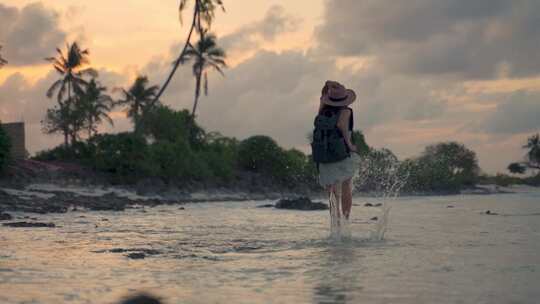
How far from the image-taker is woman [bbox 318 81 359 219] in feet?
23.2

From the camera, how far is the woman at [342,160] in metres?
7.09

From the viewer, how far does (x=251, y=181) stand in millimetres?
43500

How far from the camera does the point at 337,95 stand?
23.5 ft

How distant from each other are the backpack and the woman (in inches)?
1.3

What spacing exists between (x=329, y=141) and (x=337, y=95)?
1.69 ft

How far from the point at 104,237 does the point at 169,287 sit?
3.44 metres

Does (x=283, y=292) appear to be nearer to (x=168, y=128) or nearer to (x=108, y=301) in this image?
(x=108, y=301)

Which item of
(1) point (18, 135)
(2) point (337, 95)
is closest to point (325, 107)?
(2) point (337, 95)

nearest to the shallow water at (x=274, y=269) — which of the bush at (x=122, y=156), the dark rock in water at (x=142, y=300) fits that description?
the dark rock in water at (x=142, y=300)

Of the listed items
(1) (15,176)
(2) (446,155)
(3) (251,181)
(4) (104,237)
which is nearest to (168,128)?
(3) (251,181)

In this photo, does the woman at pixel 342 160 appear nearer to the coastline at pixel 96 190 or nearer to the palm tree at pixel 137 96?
the coastline at pixel 96 190

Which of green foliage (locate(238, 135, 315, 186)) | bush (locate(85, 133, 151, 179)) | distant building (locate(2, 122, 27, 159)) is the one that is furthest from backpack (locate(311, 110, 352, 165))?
green foliage (locate(238, 135, 315, 186))

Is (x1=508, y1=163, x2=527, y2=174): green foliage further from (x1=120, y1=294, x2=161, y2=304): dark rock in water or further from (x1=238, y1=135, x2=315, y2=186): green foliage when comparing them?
(x1=120, y1=294, x2=161, y2=304): dark rock in water

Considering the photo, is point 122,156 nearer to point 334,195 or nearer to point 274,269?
point 334,195
